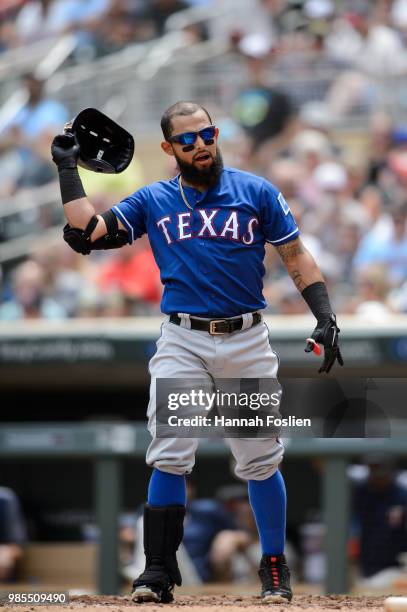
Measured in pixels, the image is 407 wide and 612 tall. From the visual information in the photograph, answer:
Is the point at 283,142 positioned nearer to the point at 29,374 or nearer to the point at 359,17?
the point at 359,17

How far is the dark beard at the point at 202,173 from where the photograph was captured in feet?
12.8

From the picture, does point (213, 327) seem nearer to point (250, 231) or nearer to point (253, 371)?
point (253, 371)

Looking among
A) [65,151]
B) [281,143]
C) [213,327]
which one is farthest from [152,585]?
[281,143]

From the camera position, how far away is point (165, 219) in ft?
12.8

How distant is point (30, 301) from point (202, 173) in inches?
159

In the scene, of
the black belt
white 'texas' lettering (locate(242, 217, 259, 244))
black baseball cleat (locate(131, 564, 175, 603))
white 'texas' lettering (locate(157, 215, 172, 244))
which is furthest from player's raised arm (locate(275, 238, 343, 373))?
black baseball cleat (locate(131, 564, 175, 603))

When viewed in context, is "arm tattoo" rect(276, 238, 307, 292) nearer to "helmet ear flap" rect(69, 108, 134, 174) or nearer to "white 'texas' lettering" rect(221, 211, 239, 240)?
"white 'texas' lettering" rect(221, 211, 239, 240)

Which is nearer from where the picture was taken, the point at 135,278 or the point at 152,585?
the point at 152,585

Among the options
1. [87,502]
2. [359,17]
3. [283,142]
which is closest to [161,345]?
[87,502]

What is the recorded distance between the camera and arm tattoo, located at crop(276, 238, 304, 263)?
396 centimetres

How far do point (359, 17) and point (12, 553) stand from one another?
16.8ft

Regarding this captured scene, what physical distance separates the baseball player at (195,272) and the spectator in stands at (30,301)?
3678mm

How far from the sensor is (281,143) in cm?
894

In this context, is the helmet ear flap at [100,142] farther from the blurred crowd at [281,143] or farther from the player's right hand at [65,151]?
the blurred crowd at [281,143]
